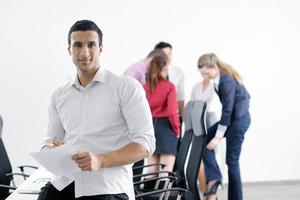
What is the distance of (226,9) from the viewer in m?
6.06

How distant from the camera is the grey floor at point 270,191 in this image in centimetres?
540

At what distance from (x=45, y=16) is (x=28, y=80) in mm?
697

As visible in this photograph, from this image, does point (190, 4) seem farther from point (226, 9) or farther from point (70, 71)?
point (70, 71)

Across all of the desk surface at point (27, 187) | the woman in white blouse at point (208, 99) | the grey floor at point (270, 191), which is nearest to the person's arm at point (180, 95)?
the woman in white blouse at point (208, 99)

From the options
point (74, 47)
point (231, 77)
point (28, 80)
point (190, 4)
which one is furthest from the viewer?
point (190, 4)

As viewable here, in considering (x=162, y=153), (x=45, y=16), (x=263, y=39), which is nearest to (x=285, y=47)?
(x=263, y=39)

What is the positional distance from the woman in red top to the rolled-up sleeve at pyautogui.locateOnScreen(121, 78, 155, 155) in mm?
2572

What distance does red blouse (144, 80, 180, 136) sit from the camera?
4.73 meters

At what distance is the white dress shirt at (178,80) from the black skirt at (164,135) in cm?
55

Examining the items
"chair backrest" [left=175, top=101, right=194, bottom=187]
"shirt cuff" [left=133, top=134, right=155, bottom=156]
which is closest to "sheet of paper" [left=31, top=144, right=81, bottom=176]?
"shirt cuff" [left=133, top=134, right=155, bottom=156]

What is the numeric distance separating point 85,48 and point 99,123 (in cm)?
31

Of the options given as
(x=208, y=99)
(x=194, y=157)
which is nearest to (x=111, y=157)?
(x=194, y=157)

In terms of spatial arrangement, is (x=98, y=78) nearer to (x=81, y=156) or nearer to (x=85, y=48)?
(x=85, y=48)

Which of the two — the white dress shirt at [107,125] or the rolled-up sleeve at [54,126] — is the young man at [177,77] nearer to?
the rolled-up sleeve at [54,126]
